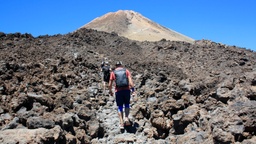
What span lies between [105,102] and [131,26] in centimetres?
6111

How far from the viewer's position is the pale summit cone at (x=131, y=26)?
61.8 m

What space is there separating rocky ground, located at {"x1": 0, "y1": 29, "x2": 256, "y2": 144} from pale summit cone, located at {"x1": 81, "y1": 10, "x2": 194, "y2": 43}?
42.1m

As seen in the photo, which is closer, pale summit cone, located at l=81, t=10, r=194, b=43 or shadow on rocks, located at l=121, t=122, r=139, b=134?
shadow on rocks, located at l=121, t=122, r=139, b=134

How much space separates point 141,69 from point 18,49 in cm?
600

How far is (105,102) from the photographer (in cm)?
1101

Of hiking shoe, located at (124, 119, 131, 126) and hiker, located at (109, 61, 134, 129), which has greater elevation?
hiker, located at (109, 61, 134, 129)

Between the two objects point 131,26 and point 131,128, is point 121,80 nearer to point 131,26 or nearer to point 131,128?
point 131,128

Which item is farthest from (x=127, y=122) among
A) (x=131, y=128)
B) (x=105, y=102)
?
(x=105, y=102)

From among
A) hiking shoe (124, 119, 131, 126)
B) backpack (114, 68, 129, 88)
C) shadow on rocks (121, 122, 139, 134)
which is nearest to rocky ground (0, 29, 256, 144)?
shadow on rocks (121, 122, 139, 134)

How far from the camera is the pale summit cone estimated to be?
203 feet

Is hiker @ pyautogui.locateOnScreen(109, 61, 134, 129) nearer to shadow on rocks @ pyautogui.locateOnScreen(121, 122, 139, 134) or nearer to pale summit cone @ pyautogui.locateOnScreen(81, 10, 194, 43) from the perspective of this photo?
shadow on rocks @ pyautogui.locateOnScreen(121, 122, 139, 134)

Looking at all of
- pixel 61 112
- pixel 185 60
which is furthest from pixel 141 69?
pixel 61 112

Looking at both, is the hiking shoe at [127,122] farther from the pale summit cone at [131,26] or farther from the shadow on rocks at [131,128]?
the pale summit cone at [131,26]

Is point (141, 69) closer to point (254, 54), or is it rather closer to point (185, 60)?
point (185, 60)
